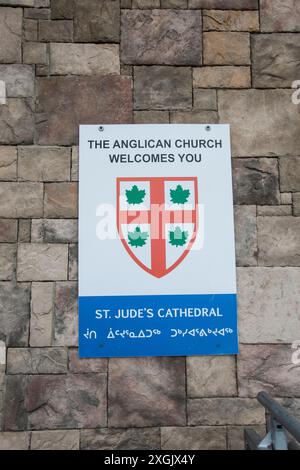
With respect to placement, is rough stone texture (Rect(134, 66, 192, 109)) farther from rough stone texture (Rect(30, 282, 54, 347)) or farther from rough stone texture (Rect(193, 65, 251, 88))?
rough stone texture (Rect(30, 282, 54, 347))

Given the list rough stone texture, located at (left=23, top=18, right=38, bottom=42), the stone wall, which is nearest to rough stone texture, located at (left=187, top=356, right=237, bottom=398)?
the stone wall

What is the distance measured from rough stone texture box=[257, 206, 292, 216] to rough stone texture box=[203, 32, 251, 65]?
75 cm

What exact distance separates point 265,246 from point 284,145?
0.52 metres

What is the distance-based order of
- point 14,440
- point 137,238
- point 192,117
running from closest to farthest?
point 14,440
point 137,238
point 192,117

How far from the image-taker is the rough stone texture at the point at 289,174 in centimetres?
236

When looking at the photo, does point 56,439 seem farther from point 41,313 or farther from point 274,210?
point 274,210

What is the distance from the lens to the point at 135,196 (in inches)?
90.3

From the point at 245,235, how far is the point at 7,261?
1149 millimetres

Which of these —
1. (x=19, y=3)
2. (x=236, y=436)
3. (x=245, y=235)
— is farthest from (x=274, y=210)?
(x=19, y=3)

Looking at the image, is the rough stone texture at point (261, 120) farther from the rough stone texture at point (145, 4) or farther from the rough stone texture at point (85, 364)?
the rough stone texture at point (85, 364)

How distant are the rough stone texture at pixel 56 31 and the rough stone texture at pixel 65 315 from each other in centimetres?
122

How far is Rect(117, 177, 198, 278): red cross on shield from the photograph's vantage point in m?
2.26

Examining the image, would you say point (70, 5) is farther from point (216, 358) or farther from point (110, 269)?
point (216, 358)
